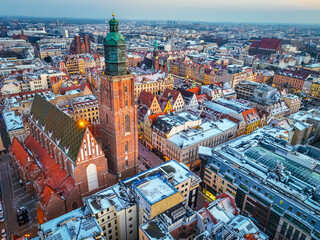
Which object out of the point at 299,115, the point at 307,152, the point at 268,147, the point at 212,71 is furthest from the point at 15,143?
the point at 212,71

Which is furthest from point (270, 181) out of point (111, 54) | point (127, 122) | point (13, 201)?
point (13, 201)

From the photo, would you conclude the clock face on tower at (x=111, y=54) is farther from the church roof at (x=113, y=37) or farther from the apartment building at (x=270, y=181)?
the apartment building at (x=270, y=181)

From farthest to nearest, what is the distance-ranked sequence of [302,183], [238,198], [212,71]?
[212,71], [238,198], [302,183]

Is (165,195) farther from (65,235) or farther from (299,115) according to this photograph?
(299,115)

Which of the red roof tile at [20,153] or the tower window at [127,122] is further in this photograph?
the red roof tile at [20,153]

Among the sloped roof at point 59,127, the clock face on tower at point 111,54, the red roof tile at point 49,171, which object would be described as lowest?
the red roof tile at point 49,171

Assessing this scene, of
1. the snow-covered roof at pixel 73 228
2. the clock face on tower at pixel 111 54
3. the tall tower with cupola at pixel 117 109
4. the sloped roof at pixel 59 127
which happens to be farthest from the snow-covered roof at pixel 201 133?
the snow-covered roof at pixel 73 228
